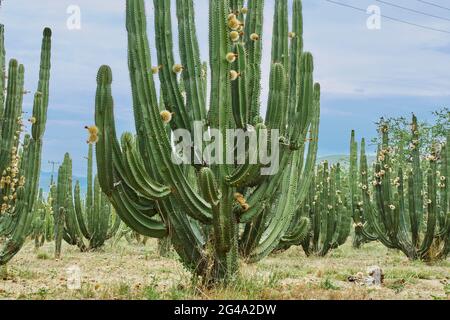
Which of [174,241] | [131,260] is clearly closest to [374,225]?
[131,260]

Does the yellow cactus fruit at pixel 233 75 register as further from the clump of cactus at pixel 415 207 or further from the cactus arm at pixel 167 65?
the clump of cactus at pixel 415 207

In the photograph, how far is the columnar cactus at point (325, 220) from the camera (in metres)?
12.1

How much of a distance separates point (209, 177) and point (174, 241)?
3.76 ft

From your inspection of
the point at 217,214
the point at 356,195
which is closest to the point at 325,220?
the point at 356,195

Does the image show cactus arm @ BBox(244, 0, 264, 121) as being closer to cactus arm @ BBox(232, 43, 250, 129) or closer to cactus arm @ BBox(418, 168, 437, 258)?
cactus arm @ BBox(232, 43, 250, 129)

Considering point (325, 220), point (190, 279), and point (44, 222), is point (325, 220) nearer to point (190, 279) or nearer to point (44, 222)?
point (190, 279)

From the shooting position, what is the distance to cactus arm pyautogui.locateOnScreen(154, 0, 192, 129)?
5.98m

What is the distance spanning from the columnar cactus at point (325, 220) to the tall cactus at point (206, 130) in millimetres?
5335

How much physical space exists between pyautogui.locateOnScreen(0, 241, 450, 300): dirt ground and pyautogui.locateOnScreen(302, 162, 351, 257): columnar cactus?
0.32 metres

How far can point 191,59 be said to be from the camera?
5.99 meters

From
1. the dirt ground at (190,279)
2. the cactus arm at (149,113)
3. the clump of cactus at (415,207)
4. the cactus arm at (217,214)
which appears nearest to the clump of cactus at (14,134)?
the dirt ground at (190,279)

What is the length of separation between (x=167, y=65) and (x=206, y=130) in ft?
2.62

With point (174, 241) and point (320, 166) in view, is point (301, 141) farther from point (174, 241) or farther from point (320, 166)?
point (320, 166)

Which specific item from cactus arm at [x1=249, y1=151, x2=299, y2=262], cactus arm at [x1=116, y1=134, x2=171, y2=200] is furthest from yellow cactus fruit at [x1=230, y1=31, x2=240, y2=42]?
cactus arm at [x1=249, y1=151, x2=299, y2=262]
